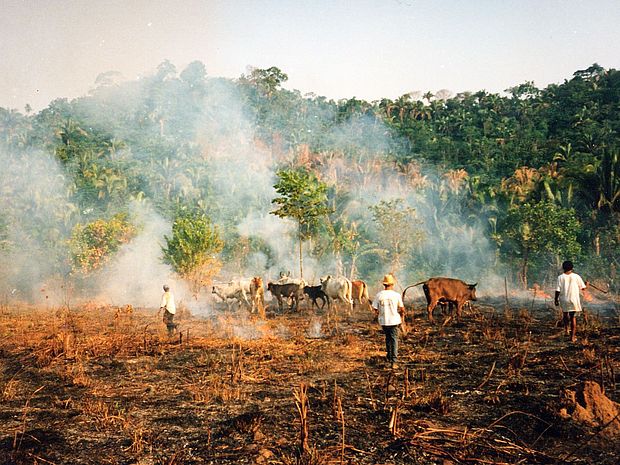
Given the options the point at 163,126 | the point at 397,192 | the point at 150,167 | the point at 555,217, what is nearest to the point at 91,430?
the point at 555,217

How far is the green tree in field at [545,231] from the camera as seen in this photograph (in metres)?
24.8

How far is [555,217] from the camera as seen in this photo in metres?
24.9

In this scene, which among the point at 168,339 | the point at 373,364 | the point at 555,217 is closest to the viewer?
the point at 373,364

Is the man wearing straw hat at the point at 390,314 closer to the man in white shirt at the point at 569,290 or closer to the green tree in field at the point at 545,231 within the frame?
the man in white shirt at the point at 569,290

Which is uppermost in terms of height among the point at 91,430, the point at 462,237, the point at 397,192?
the point at 397,192

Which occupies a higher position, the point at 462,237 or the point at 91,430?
the point at 462,237

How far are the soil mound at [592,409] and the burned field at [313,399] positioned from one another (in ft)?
0.05

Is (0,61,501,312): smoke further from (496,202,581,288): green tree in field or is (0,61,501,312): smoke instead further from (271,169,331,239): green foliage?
(496,202,581,288): green tree in field

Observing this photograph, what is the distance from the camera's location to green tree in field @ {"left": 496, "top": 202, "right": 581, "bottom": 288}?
24.8 meters

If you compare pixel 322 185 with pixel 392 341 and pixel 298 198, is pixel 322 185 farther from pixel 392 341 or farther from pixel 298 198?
pixel 392 341

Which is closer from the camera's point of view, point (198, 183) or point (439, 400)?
point (439, 400)

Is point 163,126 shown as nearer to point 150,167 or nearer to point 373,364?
point 150,167

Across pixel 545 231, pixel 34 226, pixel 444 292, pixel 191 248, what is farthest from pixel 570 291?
pixel 34 226

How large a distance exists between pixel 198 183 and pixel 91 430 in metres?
39.1
